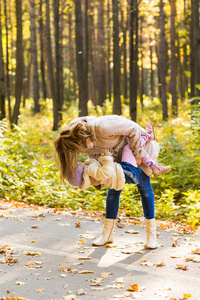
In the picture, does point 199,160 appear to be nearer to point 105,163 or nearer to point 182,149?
point 182,149

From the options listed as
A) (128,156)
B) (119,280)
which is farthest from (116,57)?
(119,280)

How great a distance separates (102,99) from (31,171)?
1559 centimetres

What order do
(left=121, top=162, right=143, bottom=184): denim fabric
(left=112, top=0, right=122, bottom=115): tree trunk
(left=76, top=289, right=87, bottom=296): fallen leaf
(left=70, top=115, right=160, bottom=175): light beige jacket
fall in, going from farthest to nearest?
(left=112, top=0, right=122, bottom=115): tree trunk, (left=121, top=162, right=143, bottom=184): denim fabric, (left=70, top=115, right=160, bottom=175): light beige jacket, (left=76, top=289, right=87, bottom=296): fallen leaf

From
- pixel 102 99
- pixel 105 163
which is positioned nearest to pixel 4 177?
pixel 105 163

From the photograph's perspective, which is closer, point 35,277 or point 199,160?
point 35,277

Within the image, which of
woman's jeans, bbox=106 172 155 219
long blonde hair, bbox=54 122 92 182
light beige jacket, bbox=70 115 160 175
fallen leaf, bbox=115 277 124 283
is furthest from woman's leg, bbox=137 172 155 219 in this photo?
fallen leaf, bbox=115 277 124 283

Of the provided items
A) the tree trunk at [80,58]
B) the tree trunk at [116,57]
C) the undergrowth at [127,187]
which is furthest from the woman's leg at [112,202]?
the tree trunk at [116,57]

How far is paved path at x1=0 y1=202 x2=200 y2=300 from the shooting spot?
3.79 meters

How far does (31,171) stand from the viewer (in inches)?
404

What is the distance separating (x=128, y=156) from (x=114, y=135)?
13.0 inches

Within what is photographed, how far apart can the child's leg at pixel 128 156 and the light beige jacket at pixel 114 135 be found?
52mm

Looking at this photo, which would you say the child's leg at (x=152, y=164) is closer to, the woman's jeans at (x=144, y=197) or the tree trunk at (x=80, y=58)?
the woman's jeans at (x=144, y=197)

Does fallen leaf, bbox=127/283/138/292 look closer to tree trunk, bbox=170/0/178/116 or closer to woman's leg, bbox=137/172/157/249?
woman's leg, bbox=137/172/157/249

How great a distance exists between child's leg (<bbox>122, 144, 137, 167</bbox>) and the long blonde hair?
1.59 ft
